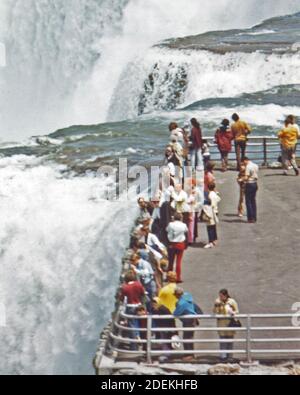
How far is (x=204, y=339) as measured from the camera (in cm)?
1864

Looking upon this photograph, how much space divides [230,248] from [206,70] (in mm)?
25805

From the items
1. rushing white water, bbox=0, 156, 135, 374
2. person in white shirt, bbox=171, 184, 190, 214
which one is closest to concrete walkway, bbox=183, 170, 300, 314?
person in white shirt, bbox=171, 184, 190, 214

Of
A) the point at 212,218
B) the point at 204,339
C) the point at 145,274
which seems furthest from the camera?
the point at 212,218

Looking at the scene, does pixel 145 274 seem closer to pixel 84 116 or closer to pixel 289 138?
pixel 289 138

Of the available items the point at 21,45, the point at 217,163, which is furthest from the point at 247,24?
the point at 217,163

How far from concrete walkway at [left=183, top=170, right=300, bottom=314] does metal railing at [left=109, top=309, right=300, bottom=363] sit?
1.19 meters

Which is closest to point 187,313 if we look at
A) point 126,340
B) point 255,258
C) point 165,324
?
point 165,324

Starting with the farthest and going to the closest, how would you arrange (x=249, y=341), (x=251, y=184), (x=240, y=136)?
(x=240, y=136) → (x=251, y=184) → (x=249, y=341)

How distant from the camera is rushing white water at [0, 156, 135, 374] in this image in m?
25.1

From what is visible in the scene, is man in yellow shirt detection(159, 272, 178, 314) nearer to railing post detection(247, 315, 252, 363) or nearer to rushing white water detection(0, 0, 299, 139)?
railing post detection(247, 315, 252, 363)

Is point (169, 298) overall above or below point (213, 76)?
below

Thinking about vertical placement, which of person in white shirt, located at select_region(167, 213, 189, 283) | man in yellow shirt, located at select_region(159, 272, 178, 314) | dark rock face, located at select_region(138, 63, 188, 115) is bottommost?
man in yellow shirt, located at select_region(159, 272, 178, 314)

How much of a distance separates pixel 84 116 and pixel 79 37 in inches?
408

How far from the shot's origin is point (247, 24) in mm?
65750
